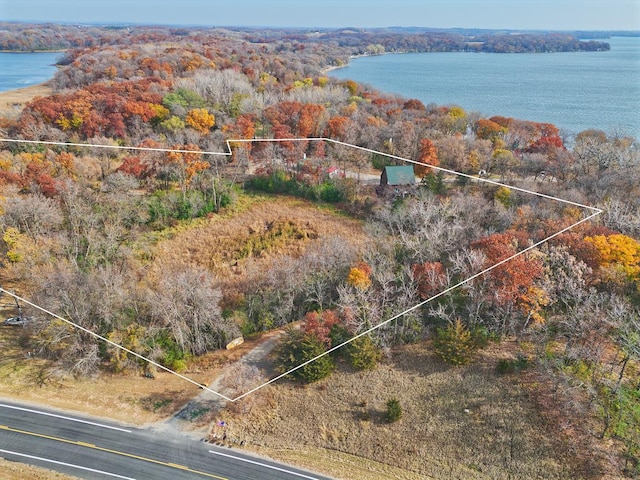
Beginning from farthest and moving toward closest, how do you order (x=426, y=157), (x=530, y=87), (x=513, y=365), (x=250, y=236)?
1. (x=530, y=87)
2. (x=426, y=157)
3. (x=250, y=236)
4. (x=513, y=365)

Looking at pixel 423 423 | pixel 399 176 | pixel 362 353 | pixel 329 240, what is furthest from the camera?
pixel 399 176

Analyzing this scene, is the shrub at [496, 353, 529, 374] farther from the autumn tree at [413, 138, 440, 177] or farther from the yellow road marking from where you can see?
the autumn tree at [413, 138, 440, 177]

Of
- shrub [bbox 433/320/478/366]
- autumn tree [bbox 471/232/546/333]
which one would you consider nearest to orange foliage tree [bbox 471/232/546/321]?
autumn tree [bbox 471/232/546/333]

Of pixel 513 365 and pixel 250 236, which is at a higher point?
pixel 250 236

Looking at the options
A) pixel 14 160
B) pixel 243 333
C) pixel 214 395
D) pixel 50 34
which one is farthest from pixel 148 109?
pixel 50 34

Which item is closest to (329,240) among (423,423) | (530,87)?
(423,423)

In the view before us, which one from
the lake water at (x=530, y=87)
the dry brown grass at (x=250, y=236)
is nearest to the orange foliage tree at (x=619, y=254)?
the dry brown grass at (x=250, y=236)

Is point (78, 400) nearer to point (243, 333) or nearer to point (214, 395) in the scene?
point (214, 395)

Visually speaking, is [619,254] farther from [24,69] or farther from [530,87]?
[24,69]
